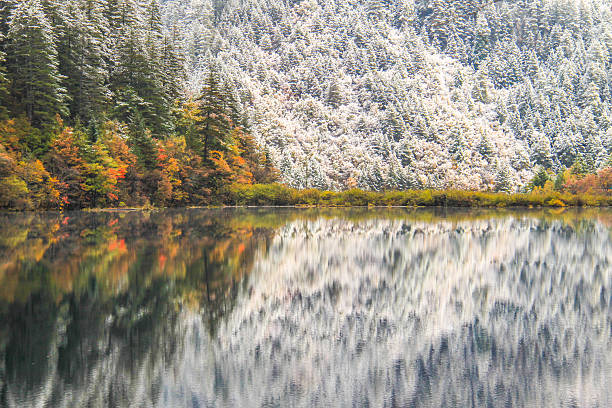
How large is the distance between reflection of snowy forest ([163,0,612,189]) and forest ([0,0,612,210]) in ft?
1.67

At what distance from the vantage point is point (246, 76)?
118562mm

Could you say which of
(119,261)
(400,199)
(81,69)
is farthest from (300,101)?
(119,261)

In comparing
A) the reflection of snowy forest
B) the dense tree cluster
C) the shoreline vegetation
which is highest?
the reflection of snowy forest

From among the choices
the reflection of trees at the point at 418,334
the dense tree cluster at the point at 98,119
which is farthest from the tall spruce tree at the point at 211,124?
the reflection of trees at the point at 418,334

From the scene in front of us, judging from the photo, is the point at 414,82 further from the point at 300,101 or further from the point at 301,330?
the point at 301,330

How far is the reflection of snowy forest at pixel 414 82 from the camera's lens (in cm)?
10975

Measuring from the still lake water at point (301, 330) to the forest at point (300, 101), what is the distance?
81.6ft

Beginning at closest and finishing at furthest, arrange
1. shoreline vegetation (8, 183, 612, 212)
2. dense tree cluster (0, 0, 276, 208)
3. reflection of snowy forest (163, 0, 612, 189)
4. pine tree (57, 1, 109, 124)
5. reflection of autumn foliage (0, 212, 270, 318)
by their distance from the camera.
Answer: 1. reflection of autumn foliage (0, 212, 270, 318)
2. dense tree cluster (0, 0, 276, 208)
3. pine tree (57, 1, 109, 124)
4. shoreline vegetation (8, 183, 612, 212)
5. reflection of snowy forest (163, 0, 612, 189)

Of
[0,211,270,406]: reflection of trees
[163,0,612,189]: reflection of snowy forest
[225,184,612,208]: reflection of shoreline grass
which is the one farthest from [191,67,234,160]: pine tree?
[163,0,612,189]: reflection of snowy forest

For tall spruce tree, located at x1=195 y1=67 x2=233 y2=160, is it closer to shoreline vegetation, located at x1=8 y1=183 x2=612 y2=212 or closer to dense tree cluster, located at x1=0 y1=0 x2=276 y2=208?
dense tree cluster, located at x1=0 y1=0 x2=276 y2=208

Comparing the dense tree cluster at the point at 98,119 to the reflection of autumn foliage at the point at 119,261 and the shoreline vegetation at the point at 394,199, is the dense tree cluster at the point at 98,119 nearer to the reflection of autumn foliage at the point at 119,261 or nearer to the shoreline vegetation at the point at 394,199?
the shoreline vegetation at the point at 394,199

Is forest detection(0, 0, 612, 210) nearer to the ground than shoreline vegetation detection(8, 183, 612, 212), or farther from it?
farther from it

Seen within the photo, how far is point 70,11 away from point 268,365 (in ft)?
174

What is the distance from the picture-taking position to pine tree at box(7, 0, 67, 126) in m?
38.7
